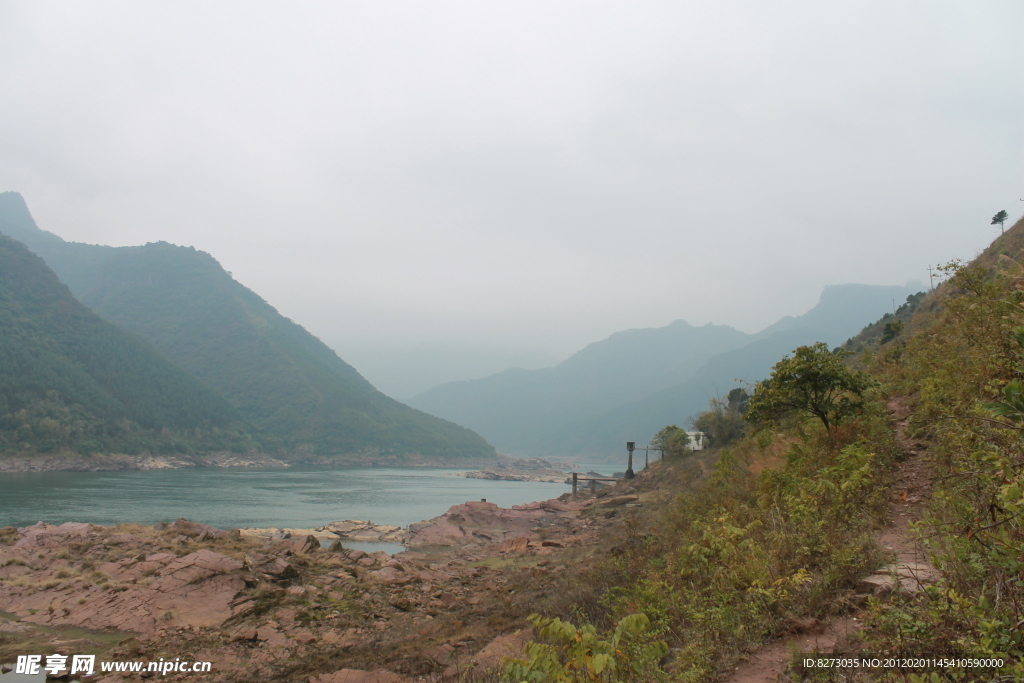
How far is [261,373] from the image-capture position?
501ft

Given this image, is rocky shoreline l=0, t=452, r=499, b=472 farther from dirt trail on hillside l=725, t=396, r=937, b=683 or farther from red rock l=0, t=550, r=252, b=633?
dirt trail on hillside l=725, t=396, r=937, b=683

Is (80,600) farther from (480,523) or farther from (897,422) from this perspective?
(480,523)

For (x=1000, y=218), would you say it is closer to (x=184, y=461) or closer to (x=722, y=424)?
(x=722, y=424)

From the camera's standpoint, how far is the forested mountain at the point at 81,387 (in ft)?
246

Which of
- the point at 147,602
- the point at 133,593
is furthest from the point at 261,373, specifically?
the point at 147,602

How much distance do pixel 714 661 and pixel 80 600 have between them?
12540mm

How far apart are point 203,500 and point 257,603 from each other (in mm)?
43111

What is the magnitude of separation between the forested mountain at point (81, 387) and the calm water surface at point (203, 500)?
1144 cm

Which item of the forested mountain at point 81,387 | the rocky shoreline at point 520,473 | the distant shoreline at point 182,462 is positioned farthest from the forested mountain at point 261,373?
the forested mountain at point 81,387

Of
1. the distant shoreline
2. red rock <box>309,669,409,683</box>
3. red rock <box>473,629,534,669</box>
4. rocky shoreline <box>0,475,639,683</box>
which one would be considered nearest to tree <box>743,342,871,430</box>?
red rock <box>473,629,534,669</box>

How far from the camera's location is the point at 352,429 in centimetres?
13412

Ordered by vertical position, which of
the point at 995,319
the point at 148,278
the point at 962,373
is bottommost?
the point at 962,373

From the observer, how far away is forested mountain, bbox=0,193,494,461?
130 meters

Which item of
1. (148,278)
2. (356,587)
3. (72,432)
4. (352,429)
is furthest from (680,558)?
(148,278)
